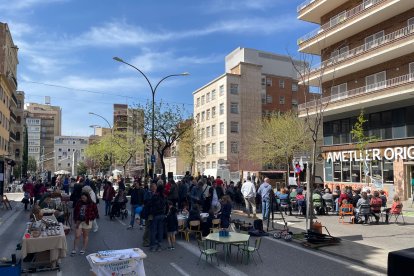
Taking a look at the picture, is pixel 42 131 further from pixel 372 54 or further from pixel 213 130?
pixel 372 54

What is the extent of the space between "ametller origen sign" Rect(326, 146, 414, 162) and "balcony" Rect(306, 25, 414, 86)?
653cm

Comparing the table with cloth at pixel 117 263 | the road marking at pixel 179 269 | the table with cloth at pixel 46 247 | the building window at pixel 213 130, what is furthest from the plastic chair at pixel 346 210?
the building window at pixel 213 130

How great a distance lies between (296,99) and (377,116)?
37312 millimetres

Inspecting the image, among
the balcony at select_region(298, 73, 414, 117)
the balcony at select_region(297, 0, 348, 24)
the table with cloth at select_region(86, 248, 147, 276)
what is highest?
the balcony at select_region(297, 0, 348, 24)

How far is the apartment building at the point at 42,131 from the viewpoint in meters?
143

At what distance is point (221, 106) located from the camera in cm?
5847

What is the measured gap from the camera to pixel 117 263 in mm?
6684

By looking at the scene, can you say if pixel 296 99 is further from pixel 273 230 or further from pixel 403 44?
pixel 273 230

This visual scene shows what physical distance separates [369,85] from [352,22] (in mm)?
5176

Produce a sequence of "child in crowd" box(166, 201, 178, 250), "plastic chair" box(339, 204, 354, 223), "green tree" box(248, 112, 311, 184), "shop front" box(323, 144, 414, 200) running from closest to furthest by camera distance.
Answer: "child in crowd" box(166, 201, 178, 250) → "plastic chair" box(339, 204, 354, 223) → "shop front" box(323, 144, 414, 200) → "green tree" box(248, 112, 311, 184)

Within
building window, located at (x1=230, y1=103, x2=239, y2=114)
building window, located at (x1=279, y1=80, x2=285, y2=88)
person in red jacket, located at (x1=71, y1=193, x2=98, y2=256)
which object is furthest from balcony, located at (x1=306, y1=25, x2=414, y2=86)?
building window, located at (x1=279, y1=80, x2=285, y2=88)

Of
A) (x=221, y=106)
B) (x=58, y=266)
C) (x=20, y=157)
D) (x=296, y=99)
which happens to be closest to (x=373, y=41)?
(x=58, y=266)

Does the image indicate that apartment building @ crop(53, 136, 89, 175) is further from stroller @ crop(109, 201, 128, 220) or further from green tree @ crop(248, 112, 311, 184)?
stroller @ crop(109, 201, 128, 220)

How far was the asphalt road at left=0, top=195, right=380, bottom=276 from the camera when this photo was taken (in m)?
9.03
